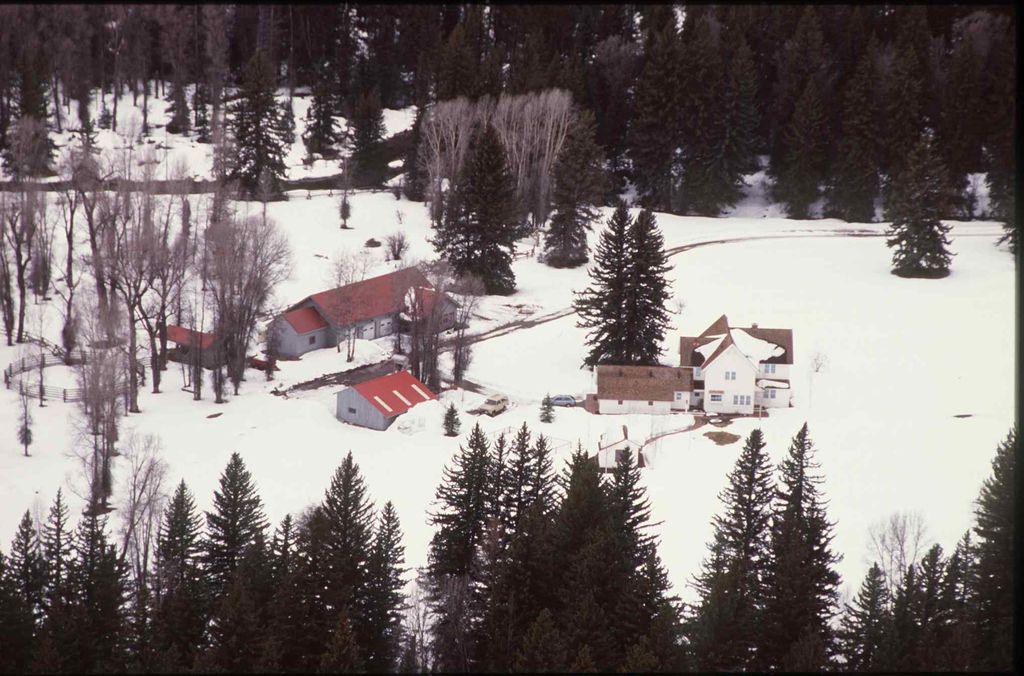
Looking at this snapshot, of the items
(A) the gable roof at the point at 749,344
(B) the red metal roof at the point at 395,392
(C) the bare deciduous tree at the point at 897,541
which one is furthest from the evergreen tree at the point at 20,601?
(A) the gable roof at the point at 749,344

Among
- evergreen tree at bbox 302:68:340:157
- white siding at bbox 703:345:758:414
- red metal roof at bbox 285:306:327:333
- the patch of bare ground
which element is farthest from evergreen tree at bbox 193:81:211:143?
the patch of bare ground

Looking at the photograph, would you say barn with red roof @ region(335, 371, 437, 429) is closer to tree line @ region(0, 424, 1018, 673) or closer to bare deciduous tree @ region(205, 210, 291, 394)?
bare deciduous tree @ region(205, 210, 291, 394)

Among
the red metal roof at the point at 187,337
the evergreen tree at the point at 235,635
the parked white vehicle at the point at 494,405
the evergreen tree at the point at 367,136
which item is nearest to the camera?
the evergreen tree at the point at 235,635

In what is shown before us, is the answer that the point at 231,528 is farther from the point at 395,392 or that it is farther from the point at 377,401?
the point at 395,392

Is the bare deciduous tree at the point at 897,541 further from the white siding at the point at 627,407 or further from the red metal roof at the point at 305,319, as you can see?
the red metal roof at the point at 305,319

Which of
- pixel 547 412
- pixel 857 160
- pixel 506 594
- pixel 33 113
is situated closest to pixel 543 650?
pixel 506 594

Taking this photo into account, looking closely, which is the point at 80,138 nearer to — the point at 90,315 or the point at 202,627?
the point at 90,315

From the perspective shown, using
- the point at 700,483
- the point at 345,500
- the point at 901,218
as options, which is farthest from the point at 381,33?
the point at 345,500
